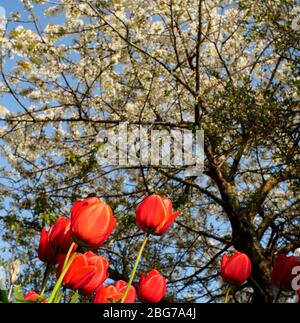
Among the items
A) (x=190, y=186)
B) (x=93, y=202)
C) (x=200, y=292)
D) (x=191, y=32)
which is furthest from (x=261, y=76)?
(x=93, y=202)

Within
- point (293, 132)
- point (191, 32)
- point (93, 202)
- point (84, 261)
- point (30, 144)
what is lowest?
point (84, 261)

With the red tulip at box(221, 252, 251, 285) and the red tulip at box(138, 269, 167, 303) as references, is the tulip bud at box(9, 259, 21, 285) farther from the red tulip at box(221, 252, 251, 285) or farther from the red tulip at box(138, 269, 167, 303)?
the red tulip at box(221, 252, 251, 285)

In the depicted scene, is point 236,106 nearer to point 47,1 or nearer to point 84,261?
point 47,1

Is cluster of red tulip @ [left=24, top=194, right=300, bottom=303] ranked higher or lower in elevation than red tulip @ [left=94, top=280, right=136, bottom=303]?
higher

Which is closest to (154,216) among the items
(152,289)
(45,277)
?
(152,289)

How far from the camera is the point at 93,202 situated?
3.40 ft

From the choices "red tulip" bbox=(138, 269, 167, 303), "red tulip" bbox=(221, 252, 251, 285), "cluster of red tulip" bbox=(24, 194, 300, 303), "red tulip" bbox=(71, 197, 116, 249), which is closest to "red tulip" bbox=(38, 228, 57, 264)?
"cluster of red tulip" bbox=(24, 194, 300, 303)

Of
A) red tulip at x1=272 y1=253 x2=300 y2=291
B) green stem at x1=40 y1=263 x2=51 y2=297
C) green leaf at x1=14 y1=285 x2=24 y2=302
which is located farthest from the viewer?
red tulip at x1=272 y1=253 x2=300 y2=291

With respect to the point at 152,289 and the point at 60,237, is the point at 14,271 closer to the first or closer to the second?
the point at 60,237

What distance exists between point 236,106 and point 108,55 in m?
2.83

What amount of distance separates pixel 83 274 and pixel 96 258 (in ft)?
0.30

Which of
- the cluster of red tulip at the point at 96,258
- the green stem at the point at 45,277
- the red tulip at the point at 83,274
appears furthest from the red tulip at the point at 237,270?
the green stem at the point at 45,277

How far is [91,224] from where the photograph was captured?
98cm

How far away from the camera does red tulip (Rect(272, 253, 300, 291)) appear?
49.1 inches
